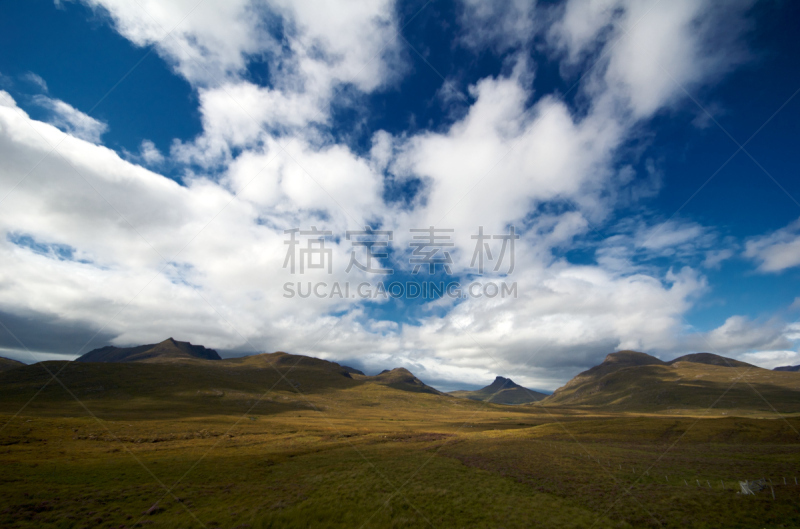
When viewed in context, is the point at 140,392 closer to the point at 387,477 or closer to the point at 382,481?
the point at 387,477

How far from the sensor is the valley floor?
25.0 meters

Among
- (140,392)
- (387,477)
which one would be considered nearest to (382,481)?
(387,477)

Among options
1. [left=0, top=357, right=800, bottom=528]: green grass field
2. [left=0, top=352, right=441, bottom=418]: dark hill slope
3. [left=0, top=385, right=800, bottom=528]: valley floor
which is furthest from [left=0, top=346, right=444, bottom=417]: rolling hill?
[left=0, top=385, right=800, bottom=528]: valley floor

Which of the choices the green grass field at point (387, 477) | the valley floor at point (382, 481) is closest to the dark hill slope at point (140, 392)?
the green grass field at point (387, 477)

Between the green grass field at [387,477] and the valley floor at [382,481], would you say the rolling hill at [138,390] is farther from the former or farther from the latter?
the valley floor at [382,481]

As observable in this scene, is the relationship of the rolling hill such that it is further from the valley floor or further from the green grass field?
the valley floor

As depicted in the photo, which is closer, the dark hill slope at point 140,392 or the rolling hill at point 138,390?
the dark hill slope at point 140,392

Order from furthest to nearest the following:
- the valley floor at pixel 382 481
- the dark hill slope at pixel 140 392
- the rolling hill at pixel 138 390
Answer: the rolling hill at pixel 138 390
the dark hill slope at pixel 140 392
the valley floor at pixel 382 481

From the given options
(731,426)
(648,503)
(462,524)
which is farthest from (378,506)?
(731,426)

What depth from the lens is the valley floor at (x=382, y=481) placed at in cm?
2495

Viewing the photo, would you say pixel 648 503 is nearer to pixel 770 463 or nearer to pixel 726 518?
pixel 726 518

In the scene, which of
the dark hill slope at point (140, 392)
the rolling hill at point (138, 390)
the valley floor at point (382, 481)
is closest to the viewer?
the valley floor at point (382, 481)

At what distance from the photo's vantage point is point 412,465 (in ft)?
141

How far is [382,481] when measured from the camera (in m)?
35.5
